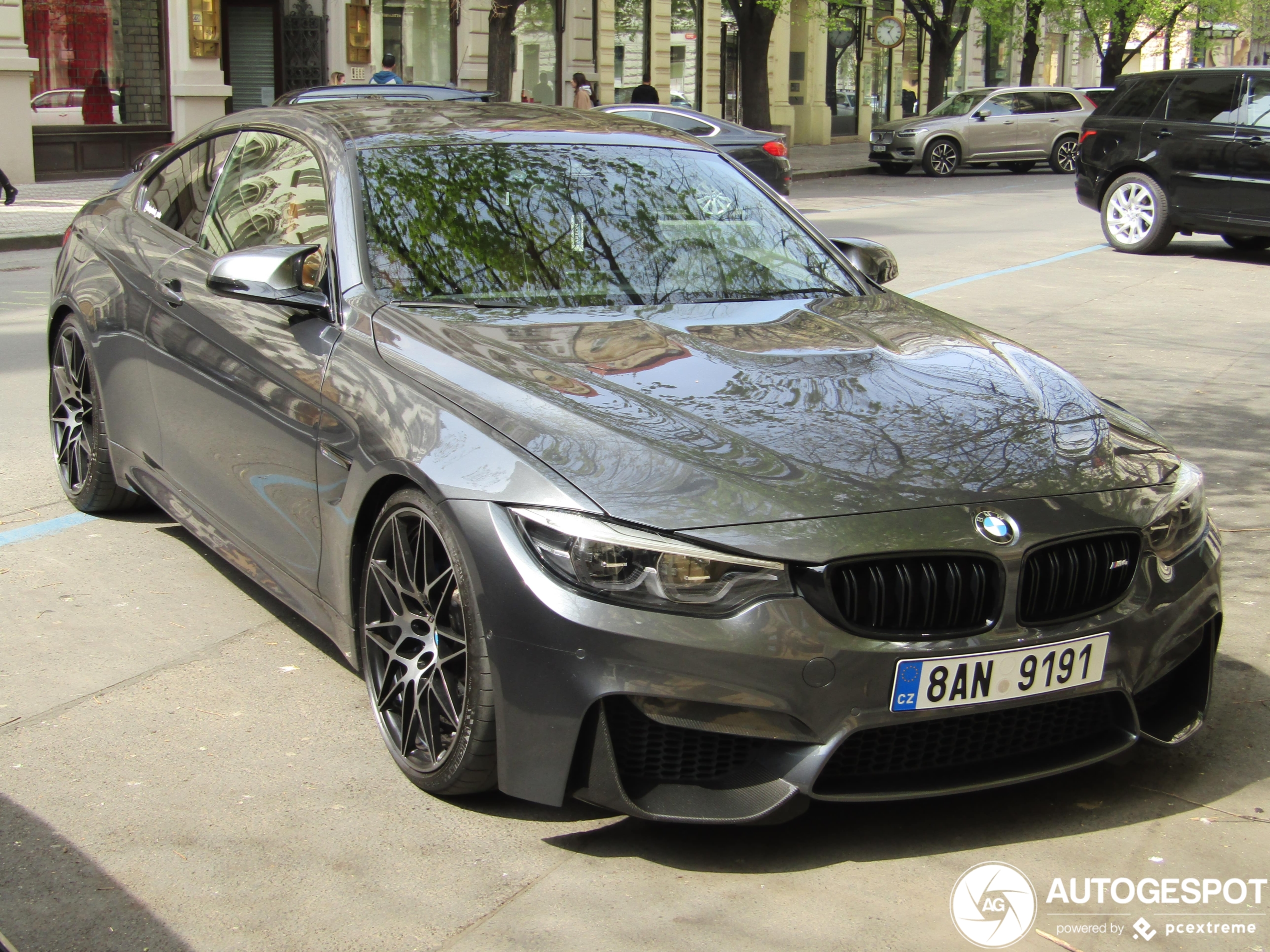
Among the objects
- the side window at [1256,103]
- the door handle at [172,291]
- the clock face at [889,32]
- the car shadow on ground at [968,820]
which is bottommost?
the car shadow on ground at [968,820]

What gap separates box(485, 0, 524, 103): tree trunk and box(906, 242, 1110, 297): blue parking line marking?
33.5ft

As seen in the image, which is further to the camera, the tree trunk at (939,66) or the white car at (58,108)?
the tree trunk at (939,66)

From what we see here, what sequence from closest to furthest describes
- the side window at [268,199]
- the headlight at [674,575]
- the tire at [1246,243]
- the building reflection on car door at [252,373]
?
the headlight at [674,575] < the building reflection on car door at [252,373] < the side window at [268,199] < the tire at [1246,243]

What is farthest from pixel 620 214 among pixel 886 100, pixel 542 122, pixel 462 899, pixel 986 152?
pixel 886 100

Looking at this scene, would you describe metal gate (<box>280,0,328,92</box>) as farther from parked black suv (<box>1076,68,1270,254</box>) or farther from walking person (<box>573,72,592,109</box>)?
parked black suv (<box>1076,68,1270,254</box>)

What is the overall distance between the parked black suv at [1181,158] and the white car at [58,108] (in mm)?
15172

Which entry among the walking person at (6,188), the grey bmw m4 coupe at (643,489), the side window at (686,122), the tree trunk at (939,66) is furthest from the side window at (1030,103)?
the grey bmw m4 coupe at (643,489)

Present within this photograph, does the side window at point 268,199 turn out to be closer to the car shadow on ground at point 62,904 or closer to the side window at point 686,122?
the car shadow on ground at point 62,904

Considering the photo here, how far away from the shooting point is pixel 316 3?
2670 cm

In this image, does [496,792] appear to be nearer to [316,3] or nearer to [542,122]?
[542,122]

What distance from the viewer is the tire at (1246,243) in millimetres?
15805

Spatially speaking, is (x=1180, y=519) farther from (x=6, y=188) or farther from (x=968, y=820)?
(x=6, y=188)

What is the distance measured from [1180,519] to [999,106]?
2873 cm

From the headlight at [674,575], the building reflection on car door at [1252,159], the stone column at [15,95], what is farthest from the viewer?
the stone column at [15,95]
